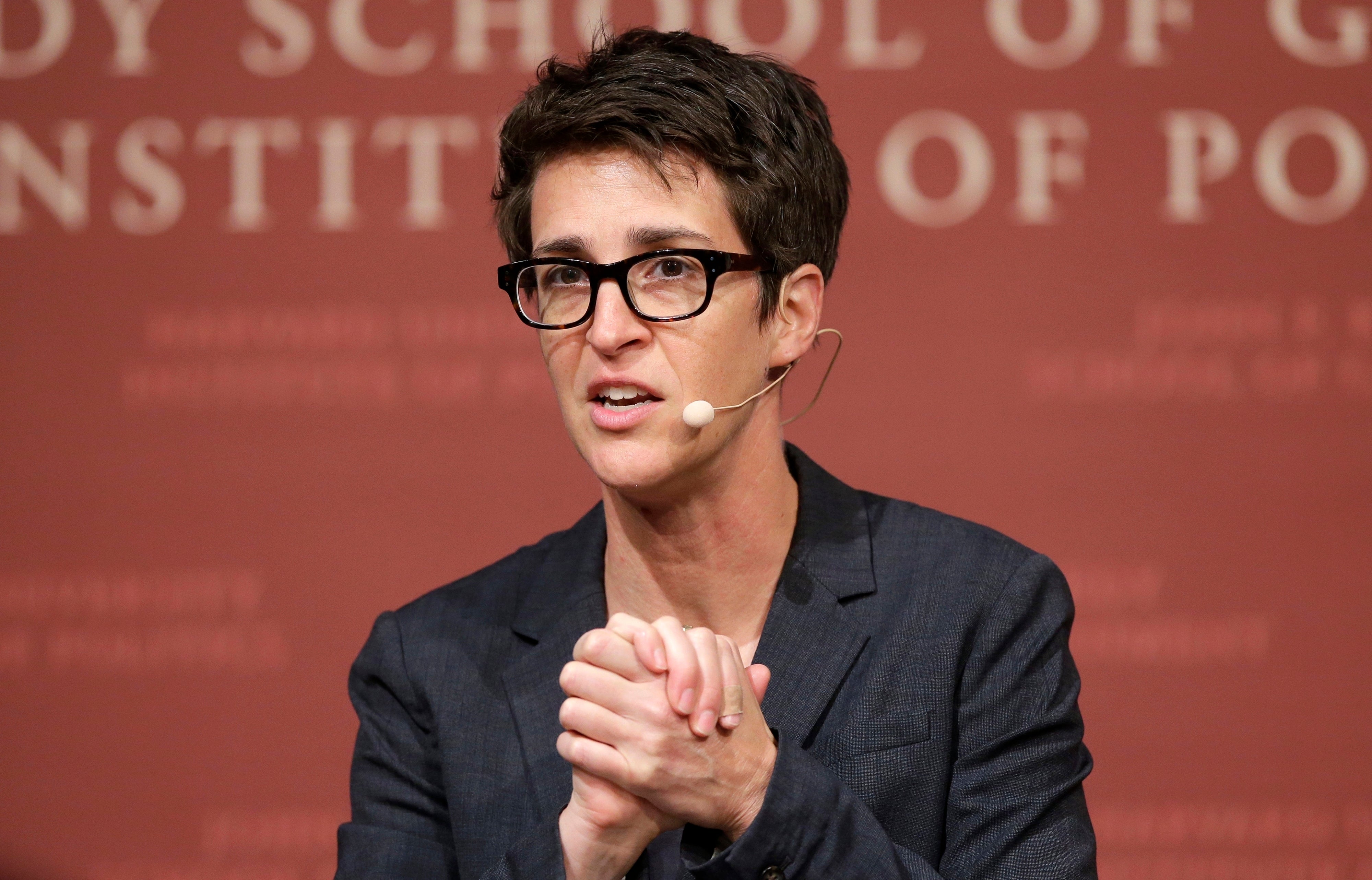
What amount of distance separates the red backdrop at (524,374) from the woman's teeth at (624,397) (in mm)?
1133

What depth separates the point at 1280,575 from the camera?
2.82 meters

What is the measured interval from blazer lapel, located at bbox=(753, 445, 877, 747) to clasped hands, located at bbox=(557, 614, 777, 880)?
0.24 meters

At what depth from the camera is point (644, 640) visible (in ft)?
4.70

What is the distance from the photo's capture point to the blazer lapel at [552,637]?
178 cm

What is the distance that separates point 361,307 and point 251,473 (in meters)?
0.43

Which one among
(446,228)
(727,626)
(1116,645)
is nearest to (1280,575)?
(1116,645)

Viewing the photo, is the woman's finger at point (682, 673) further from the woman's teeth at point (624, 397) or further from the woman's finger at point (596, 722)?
the woman's teeth at point (624, 397)

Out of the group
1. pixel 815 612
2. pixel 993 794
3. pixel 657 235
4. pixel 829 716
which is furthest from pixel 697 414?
pixel 993 794

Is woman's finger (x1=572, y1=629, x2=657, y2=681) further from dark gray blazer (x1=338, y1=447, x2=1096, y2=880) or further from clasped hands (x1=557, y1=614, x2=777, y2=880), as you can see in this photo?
dark gray blazer (x1=338, y1=447, x2=1096, y2=880)

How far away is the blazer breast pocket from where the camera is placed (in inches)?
67.4

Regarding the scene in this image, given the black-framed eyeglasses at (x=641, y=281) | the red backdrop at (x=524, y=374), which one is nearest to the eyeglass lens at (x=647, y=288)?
the black-framed eyeglasses at (x=641, y=281)

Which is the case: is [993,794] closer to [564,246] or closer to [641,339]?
[641,339]

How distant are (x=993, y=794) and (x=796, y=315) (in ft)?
2.33

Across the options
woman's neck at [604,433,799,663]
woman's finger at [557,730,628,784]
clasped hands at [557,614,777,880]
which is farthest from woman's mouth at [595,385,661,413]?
woman's finger at [557,730,628,784]
